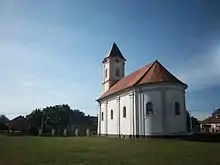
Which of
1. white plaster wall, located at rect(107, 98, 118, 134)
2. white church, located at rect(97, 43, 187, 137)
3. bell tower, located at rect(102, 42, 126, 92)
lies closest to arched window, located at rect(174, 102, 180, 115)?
white church, located at rect(97, 43, 187, 137)

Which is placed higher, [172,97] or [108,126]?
[172,97]

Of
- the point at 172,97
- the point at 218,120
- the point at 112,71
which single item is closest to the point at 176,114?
the point at 172,97

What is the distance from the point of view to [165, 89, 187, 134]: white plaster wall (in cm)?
3544

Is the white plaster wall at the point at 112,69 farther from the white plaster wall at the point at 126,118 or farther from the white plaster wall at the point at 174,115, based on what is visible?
the white plaster wall at the point at 174,115

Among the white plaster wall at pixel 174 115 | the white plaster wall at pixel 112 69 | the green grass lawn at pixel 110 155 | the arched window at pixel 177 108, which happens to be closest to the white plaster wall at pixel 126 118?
the white plaster wall at pixel 174 115

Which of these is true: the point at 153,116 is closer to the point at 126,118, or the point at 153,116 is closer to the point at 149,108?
the point at 149,108

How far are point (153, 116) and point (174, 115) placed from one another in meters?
2.64

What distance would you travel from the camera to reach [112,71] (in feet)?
182

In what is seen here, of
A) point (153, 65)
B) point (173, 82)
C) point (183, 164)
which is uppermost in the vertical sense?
point (153, 65)

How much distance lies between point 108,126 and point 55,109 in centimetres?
6078

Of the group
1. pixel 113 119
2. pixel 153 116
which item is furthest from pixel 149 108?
pixel 113 119

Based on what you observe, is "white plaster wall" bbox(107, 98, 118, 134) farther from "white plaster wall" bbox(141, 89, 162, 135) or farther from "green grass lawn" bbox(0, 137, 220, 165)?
"green grass lawn" bbox(0, 137, 220, 165)

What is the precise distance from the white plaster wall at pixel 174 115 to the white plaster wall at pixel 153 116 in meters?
1.04

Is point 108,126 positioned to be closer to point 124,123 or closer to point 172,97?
point 124,123
